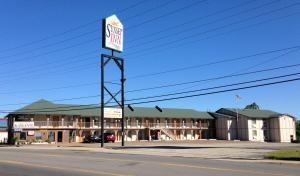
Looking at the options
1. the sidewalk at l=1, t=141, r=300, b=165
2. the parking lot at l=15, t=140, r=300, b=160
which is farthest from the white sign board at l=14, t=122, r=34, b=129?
the sidewalk at l=1, t=141, r=300, b=165

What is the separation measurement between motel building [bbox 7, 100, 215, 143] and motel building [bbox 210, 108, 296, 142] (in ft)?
15.6

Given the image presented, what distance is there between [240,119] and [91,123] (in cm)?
3245

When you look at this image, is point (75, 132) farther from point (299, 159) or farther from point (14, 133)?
point (299, 159)

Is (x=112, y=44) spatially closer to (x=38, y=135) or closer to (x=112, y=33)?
(x=112, y=33)

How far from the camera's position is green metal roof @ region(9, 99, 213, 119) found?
219ft

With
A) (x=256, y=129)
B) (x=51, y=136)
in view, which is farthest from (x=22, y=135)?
(x=256, y=129)

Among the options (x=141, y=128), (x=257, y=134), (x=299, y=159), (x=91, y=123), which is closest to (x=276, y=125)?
(x=257, y=134)

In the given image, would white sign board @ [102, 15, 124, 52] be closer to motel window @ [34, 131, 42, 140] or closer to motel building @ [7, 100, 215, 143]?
motel building @ [7, 100, 215, 143]

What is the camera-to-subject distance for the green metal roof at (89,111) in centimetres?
6682

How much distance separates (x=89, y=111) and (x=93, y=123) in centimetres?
231

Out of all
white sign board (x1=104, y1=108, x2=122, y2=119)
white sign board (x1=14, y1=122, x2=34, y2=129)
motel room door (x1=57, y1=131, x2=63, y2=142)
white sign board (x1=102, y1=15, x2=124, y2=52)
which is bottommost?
motel room door (x1=57, y1=131, x2=63, y2=142)

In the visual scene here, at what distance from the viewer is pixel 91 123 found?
240 feet

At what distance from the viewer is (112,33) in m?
46.2

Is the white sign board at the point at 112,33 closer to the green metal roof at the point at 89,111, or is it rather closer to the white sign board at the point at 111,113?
the white sign board at the point at 111,113
